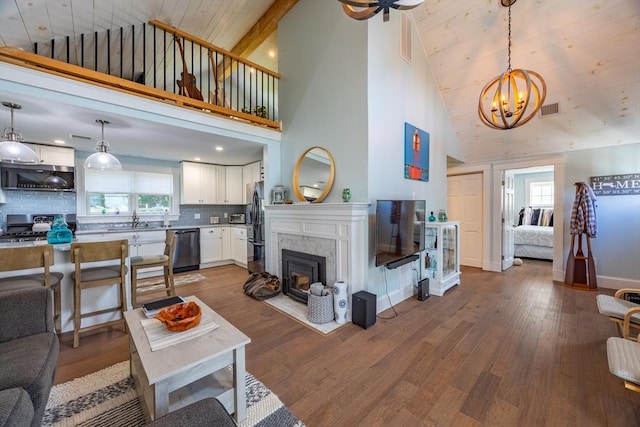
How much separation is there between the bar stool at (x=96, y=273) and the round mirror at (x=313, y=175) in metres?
2.24

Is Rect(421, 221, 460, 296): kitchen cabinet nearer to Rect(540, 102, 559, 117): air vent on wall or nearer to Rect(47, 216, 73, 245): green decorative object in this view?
Rect(540, 102, 559, 117): air vent on wall

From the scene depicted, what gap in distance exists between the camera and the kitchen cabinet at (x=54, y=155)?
3961 mm

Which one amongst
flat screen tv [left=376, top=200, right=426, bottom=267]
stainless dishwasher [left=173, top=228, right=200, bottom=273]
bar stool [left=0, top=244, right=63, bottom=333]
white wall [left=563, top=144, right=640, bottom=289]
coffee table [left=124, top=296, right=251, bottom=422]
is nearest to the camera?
coffee table [left=124, top=296, right=251, bottom=422]

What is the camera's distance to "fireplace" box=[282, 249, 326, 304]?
3270mm

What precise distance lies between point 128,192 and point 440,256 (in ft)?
19.5

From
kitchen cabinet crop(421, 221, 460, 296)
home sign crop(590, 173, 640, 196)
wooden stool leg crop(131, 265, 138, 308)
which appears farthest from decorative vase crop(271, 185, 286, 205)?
home sign crop(590, 173, 640, 196)

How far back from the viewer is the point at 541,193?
24.7 ft

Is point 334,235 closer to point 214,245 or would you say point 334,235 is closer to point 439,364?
point 439,364

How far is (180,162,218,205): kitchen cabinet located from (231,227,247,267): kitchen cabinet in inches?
38.7

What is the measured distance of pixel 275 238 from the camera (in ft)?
13.1

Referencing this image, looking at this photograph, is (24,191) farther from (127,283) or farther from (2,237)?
(127,283)

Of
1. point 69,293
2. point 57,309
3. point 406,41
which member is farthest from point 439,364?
point 406,41

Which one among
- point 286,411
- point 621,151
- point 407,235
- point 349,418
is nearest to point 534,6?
point 621,151

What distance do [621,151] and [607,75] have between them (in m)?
1.54
